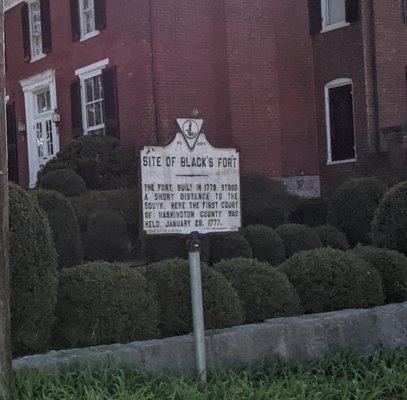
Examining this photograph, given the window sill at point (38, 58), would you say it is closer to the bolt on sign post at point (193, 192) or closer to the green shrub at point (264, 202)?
the green shrub at point (264, 202)

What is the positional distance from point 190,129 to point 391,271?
3119 millimetres

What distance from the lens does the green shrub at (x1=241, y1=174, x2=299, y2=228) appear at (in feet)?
40.8

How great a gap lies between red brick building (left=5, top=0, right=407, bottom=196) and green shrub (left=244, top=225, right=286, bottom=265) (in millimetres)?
4895

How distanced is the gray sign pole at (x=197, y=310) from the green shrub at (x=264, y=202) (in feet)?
23.1

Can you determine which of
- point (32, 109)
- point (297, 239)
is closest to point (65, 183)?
point (297, 239)

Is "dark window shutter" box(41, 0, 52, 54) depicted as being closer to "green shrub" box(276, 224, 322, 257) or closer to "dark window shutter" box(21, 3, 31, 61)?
"dark window shutter" box(21, 3, 31, 61)

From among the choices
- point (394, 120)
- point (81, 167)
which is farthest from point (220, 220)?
point (394, 120)

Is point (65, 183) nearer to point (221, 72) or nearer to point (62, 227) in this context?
point (62, 227)

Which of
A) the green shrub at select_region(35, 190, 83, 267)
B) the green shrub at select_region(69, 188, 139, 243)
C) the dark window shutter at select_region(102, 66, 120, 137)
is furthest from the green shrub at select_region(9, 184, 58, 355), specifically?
the dark window shutter at select_region(102, 66, 120, 137)

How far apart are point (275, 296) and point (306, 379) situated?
123cm

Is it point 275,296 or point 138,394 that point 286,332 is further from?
point 138,394

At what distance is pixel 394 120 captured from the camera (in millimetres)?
16375

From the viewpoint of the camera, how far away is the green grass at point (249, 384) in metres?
4.55

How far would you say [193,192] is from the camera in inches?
205
